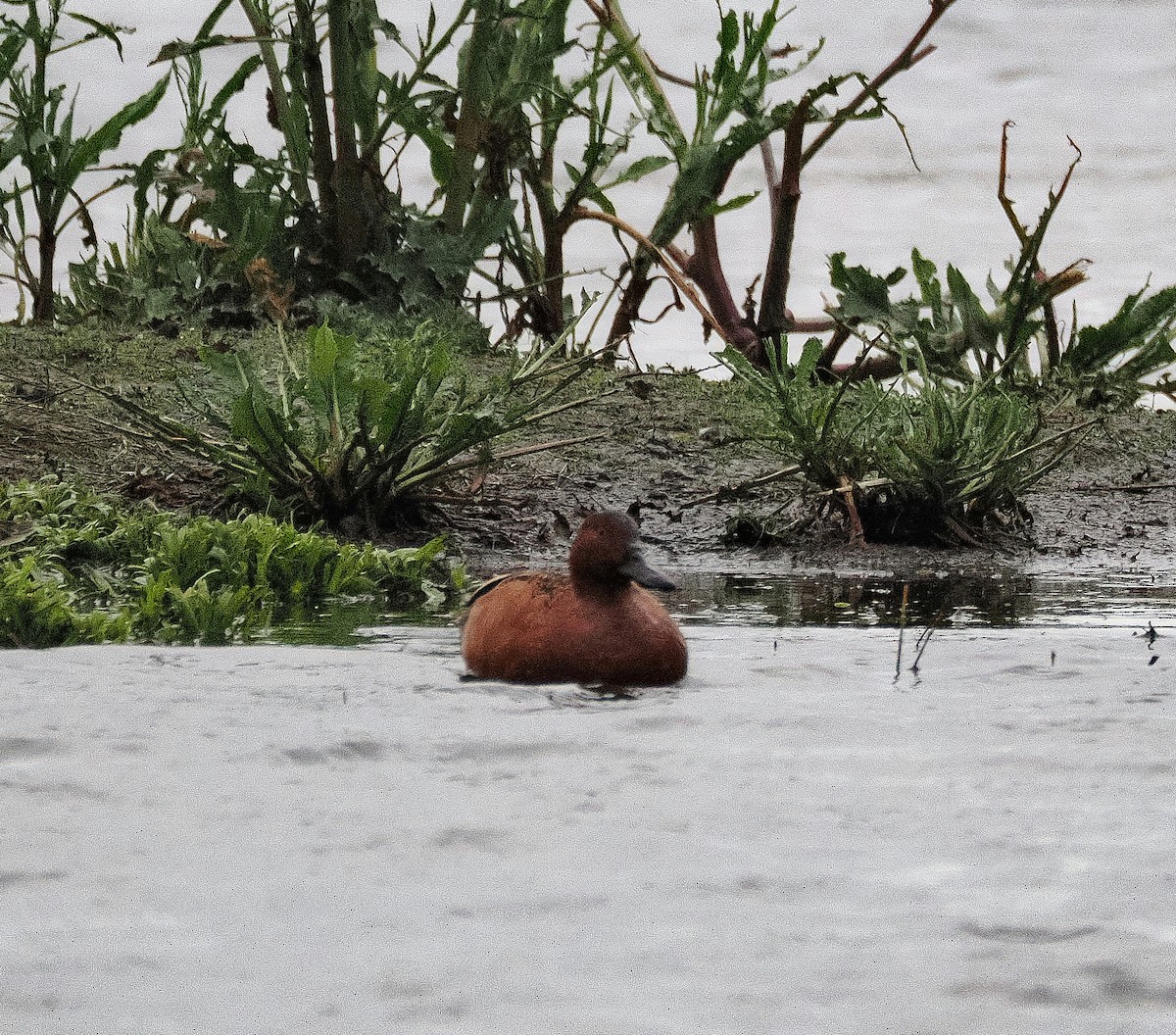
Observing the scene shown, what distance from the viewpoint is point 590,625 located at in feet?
12.1

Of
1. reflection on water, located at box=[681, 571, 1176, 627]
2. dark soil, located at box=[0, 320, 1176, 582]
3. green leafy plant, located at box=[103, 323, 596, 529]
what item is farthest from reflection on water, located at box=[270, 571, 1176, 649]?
green leafy plant, located at box=[103, 323, 596, 529]

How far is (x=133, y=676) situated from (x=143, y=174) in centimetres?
649

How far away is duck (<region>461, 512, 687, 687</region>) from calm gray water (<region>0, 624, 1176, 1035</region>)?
0.28 ft

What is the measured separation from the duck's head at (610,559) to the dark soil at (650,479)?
2203mm

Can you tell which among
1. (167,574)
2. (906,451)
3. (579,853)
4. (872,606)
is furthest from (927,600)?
(579,853)

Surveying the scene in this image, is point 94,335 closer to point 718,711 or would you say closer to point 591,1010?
point 718,711

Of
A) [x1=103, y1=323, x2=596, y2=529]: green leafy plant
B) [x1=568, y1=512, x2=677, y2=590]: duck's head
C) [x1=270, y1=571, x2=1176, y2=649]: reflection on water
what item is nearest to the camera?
[x1=568, y1=512, x2=677, y2=590]: duck's head

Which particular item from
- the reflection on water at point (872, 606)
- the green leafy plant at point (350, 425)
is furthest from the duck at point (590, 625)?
the green leafy plant at point (350, 425)

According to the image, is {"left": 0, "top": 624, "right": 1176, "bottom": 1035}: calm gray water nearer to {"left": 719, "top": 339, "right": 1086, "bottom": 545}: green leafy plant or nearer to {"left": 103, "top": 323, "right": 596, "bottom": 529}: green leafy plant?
{"left": 103, "top": 323, "right": 596, "bottom": 529}: green leafy plant

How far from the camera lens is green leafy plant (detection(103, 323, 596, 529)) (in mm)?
5707

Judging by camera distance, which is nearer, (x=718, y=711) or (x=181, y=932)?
(x=181, y=932)

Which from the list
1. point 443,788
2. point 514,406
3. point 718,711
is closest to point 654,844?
point 443,788

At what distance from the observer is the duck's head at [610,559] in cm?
376

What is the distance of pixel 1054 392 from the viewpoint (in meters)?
8.57
